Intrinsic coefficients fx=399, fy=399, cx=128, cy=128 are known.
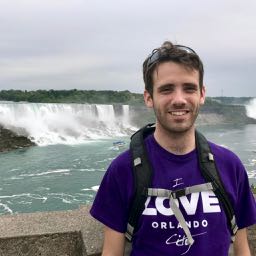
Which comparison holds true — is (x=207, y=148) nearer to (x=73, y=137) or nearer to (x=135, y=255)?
(x=135, y=255)

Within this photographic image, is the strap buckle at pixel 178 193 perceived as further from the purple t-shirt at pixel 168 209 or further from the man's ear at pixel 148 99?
the man's ear at pixel 148 99

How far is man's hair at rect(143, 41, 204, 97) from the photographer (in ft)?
4.73

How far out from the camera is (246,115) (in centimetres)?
8781

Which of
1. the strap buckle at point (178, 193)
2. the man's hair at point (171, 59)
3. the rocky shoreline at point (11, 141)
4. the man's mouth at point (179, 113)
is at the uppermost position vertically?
the man's hair at point (171, 59)

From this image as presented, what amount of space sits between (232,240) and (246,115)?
90057mm

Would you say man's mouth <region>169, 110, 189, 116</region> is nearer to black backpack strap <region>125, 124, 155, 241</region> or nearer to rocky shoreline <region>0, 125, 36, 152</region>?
black backpack strap <region>125, 124, 155, 241</region>

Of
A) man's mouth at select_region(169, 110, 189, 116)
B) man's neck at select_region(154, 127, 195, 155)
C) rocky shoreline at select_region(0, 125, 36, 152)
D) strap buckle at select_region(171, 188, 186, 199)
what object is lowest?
rocky shoreline at select_region(0, 125, 36, 152)

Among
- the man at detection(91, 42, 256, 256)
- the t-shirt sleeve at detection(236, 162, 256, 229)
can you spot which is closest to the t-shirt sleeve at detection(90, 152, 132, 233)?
the man at detection(91, 42, 256, 256)

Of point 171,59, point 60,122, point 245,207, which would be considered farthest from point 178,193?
point 60,122

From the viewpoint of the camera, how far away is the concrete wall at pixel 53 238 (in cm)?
243

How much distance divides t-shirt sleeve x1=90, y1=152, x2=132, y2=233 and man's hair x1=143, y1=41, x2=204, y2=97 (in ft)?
1.01

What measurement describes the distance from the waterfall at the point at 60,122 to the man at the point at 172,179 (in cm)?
3767

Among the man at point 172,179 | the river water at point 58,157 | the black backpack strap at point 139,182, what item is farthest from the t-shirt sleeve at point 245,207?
the river water at point 58,157

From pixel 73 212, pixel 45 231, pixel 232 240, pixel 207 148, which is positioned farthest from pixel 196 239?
pixel 73 212
